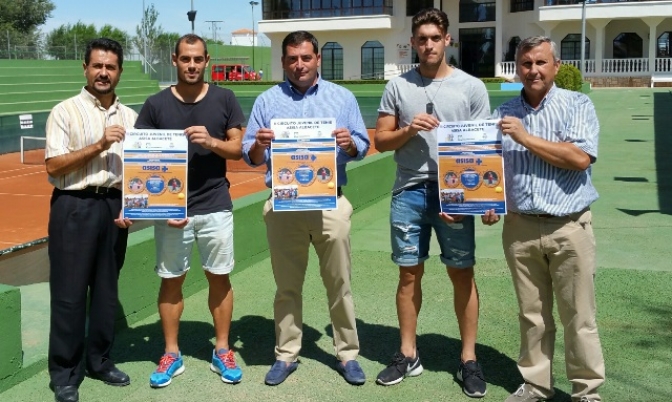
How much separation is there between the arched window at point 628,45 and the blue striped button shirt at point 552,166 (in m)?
46.9

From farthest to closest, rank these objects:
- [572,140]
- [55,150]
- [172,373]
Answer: [172,373]
[55,150]
[572,140]

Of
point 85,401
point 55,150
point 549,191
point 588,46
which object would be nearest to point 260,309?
point 85,401

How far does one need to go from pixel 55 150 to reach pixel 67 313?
2.92 feet

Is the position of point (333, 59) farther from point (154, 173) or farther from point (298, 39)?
point (154, 173)

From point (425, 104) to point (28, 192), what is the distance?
1016 centimetres

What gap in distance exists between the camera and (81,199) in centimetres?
426

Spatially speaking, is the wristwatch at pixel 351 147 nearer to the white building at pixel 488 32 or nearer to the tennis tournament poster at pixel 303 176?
the tennis tournament poster at pixel 303 176

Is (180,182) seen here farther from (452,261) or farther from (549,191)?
(549,191)

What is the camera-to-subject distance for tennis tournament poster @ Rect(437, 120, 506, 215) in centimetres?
402

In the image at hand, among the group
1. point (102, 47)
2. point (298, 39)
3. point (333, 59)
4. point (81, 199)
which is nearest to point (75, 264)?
point (81, 199)

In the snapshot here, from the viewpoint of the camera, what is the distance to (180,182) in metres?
4.32

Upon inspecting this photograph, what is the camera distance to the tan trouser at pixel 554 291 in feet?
12.8

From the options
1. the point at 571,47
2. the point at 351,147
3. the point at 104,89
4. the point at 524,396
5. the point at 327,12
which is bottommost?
the point at 524,396

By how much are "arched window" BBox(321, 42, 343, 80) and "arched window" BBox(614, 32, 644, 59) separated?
17576 mm
